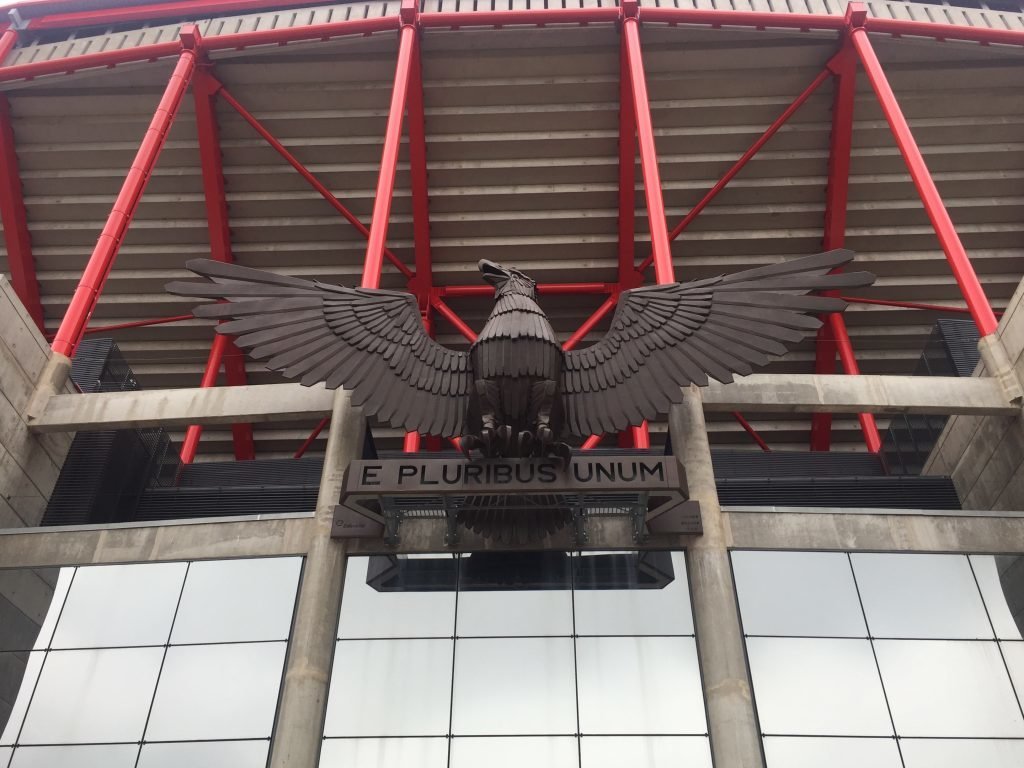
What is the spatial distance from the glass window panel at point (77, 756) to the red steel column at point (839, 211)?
15464 mm

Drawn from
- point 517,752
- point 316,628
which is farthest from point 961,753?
point 316,628

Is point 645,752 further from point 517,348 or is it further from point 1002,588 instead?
point 1002,588

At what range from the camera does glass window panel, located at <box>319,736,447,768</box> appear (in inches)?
336

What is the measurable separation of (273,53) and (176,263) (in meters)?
6.18

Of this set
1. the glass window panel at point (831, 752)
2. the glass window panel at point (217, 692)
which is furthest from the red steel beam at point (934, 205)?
the glass window panel at point (217, 692)

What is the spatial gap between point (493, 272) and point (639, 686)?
5207 mm

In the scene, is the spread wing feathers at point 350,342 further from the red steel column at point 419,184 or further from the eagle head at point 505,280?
the red steel column at point 419,184

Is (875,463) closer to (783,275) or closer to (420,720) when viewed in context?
(783,275)

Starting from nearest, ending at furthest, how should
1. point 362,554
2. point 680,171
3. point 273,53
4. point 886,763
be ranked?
point 886,763 < point 362,554 < point 273,53 < point 680,171

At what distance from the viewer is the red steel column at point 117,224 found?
524 inches

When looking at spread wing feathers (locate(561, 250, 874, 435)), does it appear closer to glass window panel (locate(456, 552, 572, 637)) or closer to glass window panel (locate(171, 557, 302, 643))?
glass window panel (locate(456, 552, 572, 637))

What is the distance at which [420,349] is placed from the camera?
10250 millimetres

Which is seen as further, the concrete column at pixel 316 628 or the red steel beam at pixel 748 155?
the red steel beam at pixel 748 155

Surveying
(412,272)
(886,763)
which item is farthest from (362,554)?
(412,272)
